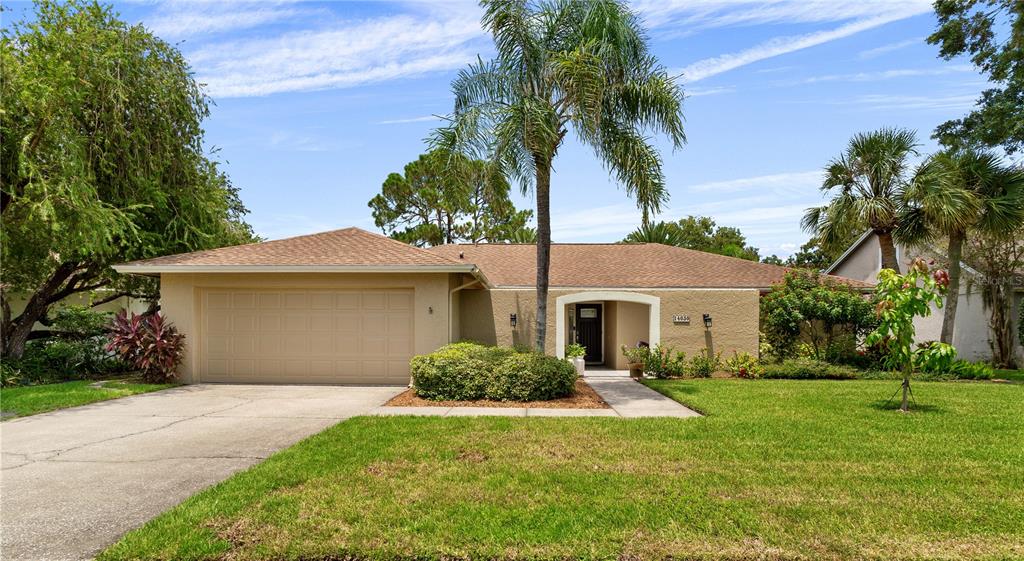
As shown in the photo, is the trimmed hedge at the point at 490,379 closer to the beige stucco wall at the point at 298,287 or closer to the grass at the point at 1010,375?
the beige stucco wall at the point at 298,287

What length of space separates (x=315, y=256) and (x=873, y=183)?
1615 centimetres

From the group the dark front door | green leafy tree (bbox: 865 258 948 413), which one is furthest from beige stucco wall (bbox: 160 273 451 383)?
green leafy tree (bbox: 865 258 948 413)

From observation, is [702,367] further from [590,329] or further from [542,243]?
[542,243]

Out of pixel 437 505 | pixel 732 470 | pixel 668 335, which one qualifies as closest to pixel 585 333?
pixel 668 335

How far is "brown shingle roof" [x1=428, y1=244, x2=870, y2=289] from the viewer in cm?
1705

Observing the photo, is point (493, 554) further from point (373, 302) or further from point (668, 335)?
point (668, 335)

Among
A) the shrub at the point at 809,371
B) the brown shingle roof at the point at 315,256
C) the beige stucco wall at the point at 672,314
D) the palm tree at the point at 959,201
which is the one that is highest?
the palm tree at the point at 959,201

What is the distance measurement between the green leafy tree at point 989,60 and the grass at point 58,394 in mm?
25567

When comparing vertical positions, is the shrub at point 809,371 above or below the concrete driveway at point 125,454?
below

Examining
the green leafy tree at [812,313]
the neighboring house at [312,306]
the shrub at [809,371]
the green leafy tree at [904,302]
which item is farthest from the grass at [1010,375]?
the neighboring house at [312,306]

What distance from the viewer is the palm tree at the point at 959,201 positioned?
50.3 feet

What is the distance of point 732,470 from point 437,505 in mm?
3125

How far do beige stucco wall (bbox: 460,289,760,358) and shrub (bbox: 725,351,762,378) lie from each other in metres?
0.74

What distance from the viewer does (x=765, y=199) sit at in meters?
24.2
